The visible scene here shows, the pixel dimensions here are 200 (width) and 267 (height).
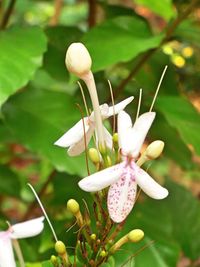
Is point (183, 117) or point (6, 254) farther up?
point (6, 254)

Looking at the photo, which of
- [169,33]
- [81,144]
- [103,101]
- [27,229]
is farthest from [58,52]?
[27,229]

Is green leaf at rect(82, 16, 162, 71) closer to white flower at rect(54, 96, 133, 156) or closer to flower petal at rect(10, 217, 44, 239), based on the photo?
white flower at rect(54, 96, 133, 156)

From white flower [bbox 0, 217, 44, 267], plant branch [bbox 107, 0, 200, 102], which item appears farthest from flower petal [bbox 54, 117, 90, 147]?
plant branch [bbox 107, 0, 200, 102]

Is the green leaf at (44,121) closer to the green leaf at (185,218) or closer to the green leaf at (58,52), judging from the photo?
the green leaf at (58,52)

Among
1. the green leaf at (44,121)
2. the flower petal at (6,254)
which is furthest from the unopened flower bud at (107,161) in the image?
the green leaf at (44,121)

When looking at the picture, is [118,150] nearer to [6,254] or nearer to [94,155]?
[94,155]

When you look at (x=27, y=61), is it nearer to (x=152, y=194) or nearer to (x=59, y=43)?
(x=59, y=43)
